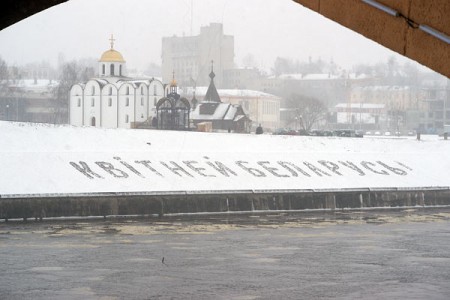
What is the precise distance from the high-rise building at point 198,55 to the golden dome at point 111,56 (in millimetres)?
2977

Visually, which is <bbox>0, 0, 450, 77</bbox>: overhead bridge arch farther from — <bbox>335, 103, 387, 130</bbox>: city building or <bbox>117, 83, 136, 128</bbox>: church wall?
<bbox>335, 103, 387, 130</bbox>: city building

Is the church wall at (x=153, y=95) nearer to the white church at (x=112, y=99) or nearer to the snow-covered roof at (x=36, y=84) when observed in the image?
the white church at (x=112, y=99)

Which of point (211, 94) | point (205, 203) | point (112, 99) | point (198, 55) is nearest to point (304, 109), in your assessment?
point (198, 55)

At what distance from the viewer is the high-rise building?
212 feet

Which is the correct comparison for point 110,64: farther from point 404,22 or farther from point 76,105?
point 404,22

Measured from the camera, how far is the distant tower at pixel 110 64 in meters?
63.7

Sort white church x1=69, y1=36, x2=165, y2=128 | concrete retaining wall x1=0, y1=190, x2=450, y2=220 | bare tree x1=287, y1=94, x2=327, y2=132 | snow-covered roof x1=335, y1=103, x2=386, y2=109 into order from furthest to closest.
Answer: snow-covered roof x1=335, y1=103, x2=386, y2=109 < bare tree x1=287, y1=94, x2=327, y2=132 < white church x1=69, y1=36, x2=165, y2=128 < concrete retaining wall x1=0, y1=190, x2=450, y2=220

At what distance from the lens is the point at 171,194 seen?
35.0 meters

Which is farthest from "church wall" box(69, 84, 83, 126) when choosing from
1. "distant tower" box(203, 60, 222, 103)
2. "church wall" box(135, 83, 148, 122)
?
"distant tower" box(203, 60, 222, 103)

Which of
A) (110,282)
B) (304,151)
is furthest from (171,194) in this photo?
(110,282)

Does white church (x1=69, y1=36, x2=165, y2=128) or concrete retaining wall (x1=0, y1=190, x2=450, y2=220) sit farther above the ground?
white church (x1=69, y1=36, x2=165, y2=128)

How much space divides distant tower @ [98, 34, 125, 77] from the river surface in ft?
106

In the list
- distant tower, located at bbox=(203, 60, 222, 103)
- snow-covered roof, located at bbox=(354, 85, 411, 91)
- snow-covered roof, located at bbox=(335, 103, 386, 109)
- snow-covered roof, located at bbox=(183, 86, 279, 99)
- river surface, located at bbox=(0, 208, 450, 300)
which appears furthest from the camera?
snow-covered roof, located at bbox=(335, 103, 386, 109)

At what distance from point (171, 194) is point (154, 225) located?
5.84 m
